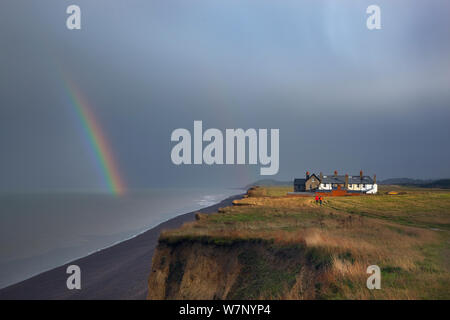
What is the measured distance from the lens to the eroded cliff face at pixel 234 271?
37.0 ft

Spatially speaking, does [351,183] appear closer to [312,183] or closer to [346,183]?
[346,183]

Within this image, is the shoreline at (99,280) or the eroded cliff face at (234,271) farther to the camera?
the shoreline at (99,280)

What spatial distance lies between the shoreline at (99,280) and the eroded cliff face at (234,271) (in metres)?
6.48

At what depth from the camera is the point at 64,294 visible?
2191 centimetres

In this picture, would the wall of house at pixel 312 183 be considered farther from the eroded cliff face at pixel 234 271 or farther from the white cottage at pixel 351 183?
the eroded cliff face at pixel 234 271

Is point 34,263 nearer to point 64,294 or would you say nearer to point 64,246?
point 64,246

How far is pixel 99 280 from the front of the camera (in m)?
24.6

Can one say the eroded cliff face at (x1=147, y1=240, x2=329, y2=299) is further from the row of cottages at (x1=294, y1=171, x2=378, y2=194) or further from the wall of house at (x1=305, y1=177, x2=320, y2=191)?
the wall of house at (x1=305, y1=177, x2=320, y2=191)

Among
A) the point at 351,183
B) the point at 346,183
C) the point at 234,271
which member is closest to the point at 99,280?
the point at 234,271

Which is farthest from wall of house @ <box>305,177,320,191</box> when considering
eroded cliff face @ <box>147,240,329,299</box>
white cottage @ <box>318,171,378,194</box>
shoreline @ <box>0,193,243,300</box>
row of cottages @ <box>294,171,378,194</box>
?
eroded cliff face @ <box>147,240,329,299</box>

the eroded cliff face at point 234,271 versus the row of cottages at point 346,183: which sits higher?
the eroded cliff face at point 234,271

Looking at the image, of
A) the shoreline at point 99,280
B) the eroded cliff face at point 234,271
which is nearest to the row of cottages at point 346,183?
the shoreline at point 99,280

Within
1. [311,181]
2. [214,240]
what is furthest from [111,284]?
[311,181]

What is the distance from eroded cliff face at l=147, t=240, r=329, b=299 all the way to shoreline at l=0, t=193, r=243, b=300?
6481 mm
